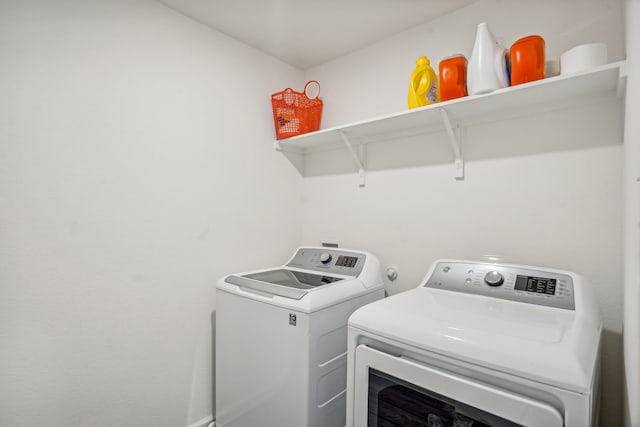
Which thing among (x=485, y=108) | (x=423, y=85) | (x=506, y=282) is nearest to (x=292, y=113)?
(x=423, y=85)

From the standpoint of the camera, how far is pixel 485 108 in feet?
4.95

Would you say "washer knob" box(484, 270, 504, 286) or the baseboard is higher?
"washer knob" box(484, 270, 504, 286)

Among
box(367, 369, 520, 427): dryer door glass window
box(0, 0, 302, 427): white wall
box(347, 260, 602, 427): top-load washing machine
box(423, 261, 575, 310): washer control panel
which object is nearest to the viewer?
box(347, 260, 602, 427): top-load washing machine

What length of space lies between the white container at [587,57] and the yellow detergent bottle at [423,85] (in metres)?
0.56

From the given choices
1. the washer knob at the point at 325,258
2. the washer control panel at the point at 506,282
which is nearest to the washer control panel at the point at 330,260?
the washer knob at the point at 325,258

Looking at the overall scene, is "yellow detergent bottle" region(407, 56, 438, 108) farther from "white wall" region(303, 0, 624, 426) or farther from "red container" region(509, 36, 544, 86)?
"red container" region(509, 36, 544, 86)

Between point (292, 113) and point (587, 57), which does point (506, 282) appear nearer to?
point (587, 57)

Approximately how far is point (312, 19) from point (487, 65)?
1.05 m

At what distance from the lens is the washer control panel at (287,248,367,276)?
5.88 feet

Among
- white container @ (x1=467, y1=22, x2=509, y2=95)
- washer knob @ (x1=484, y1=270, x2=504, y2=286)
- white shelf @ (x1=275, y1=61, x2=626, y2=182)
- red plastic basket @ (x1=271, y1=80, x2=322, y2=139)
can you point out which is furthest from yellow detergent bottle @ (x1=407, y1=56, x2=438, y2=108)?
washer knob @ (x1=484, y1=270, x2=504, y2=286)

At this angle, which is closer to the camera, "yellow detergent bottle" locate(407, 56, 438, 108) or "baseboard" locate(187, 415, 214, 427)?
"yellow detergent bottle" locate(407, 56, 438, 108)

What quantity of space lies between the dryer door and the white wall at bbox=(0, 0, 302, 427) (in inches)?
46.0

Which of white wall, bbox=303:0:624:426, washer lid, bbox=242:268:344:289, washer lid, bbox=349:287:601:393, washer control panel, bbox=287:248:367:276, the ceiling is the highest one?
Result: the ceiling

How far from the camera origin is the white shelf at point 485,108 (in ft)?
3.92
